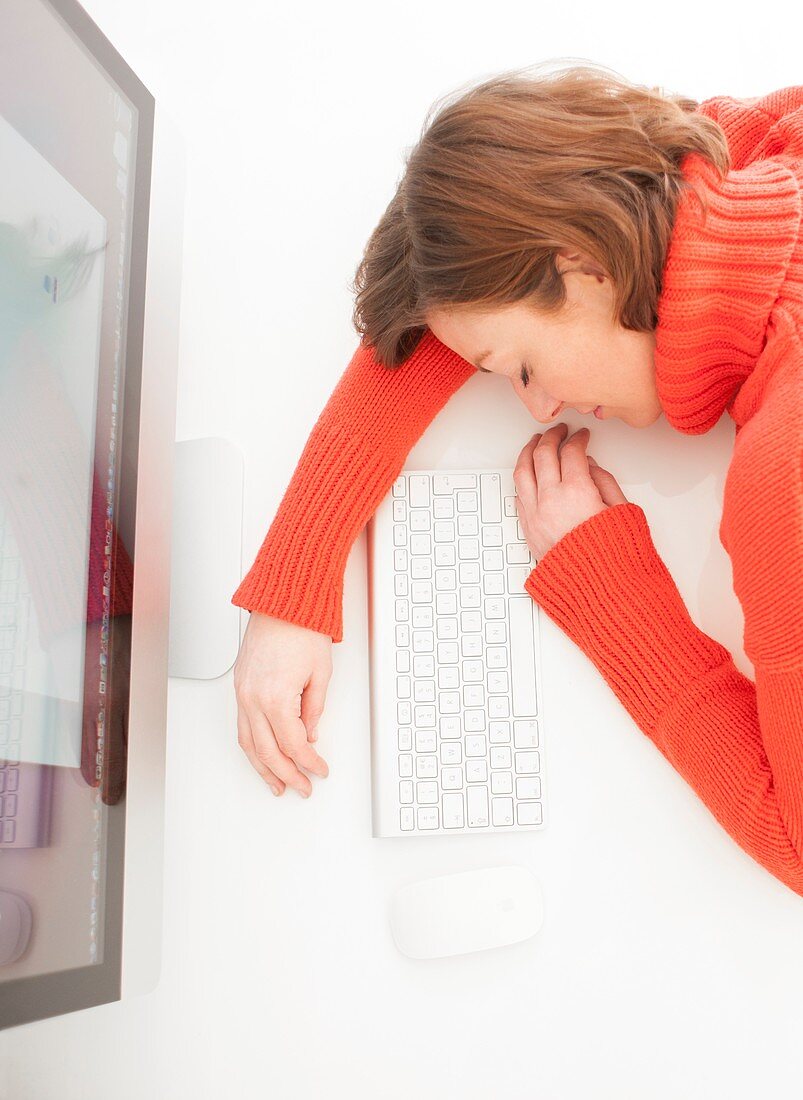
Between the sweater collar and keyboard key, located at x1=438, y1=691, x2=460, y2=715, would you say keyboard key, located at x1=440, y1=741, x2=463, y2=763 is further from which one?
the sweater collar

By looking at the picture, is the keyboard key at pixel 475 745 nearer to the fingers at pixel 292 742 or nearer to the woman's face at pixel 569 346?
the fingers at pixel 292 742

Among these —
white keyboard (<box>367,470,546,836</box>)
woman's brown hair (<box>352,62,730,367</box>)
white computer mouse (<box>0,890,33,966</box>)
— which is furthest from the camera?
white keyboard (<box>367,470,546,836</box>)

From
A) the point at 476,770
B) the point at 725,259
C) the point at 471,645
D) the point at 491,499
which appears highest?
the point at 725,259

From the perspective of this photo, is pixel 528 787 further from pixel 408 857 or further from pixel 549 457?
pixel 549 457

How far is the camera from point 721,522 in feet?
2.15

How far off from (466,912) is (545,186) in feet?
1.82

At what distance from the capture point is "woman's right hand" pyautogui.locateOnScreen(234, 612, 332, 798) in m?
0.67

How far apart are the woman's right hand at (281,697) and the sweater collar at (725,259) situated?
39cm

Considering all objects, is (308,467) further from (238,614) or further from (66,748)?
(66,748)

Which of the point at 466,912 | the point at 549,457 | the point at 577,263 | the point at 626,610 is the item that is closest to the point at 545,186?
the point at 577,263

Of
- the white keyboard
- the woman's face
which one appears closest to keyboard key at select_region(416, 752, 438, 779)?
the white keyboard

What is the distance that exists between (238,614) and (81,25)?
47cm

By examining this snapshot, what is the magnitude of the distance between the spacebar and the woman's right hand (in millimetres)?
161

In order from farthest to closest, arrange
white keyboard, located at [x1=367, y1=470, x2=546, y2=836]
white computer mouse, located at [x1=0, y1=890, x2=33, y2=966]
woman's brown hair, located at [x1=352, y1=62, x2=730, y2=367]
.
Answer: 1. white keyboard, located at [x1=367, y1=470, x2=546, y2=836]
2. woman's brown hair, located at [x1=352, y1=62, x2=730, y2=367]
3. white computer mouse, located at [x1=0, y1=890, x2=33, y2=966]
